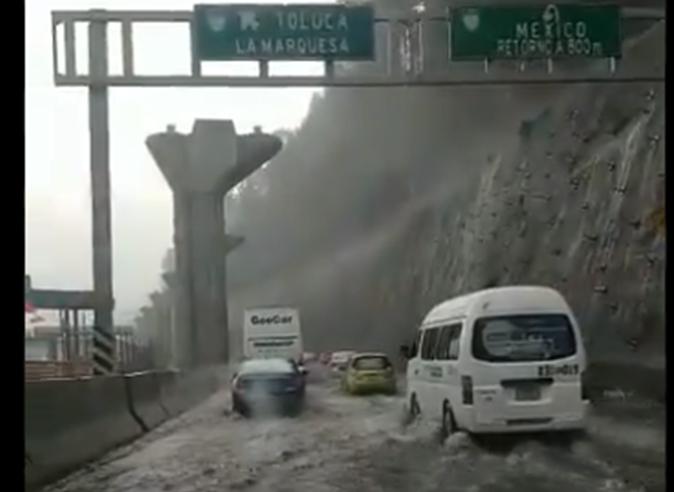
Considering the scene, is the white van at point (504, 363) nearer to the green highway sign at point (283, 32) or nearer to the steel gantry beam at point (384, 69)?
the steel gantry beam at point (384, 69)

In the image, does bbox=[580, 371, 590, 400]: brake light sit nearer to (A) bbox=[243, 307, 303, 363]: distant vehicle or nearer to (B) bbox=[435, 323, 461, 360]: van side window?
(B) bbox=[435, 323, 461, 360]: van side window

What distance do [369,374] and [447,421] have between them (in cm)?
53

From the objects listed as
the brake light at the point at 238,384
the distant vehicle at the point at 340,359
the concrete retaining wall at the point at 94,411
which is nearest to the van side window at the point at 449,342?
the distant vehicle at the point at 340,359

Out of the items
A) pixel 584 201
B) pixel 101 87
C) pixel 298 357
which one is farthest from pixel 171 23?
pixel 584 201

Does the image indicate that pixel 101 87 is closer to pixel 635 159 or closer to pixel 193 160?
pixel 193 160

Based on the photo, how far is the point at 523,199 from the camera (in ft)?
26.1

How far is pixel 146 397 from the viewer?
299 inches

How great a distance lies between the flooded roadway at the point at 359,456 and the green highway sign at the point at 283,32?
2278mm

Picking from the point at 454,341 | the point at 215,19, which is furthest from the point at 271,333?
the point at 215,19

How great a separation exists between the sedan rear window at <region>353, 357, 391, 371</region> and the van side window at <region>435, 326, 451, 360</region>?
31cm

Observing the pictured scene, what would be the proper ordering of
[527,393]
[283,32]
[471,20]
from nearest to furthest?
1. [527,393]
2. [471,20]
3. [283,32]

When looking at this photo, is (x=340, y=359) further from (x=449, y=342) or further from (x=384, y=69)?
(x=384, y=69)

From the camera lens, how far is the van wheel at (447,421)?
745 centimetres

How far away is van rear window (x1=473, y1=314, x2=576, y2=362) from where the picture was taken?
7352 mm
